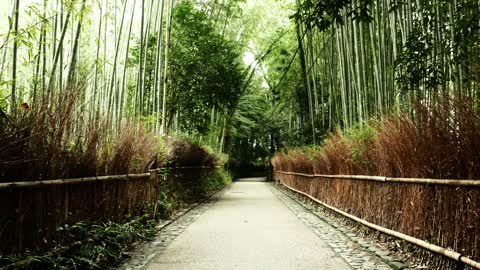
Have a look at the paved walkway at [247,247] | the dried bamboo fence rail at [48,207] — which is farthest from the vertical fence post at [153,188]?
the dried bamboo fence rail at [48,207]

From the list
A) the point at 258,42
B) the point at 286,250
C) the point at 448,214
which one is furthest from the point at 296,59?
the point at 448,214

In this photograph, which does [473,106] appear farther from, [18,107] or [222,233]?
[222,233]

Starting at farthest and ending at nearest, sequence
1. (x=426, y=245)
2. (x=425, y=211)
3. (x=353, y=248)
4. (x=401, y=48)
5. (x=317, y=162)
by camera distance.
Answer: (x=317, y=162) < (x=401, y=48) < (x=353, y=248) < (x=425, y=211) < (x=426, y=245)

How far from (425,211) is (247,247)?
6.63 feet

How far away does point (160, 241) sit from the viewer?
20.3 feet

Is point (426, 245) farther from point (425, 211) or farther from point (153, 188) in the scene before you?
point (153, 188)

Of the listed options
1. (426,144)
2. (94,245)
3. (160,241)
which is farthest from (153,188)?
(426,144)

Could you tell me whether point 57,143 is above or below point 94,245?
above

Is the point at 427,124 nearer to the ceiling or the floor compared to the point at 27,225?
nearer to the ceiling

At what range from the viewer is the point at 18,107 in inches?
143

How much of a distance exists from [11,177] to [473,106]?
314 centimetres

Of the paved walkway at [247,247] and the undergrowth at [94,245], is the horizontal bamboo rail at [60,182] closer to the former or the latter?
the undergrowth at [94,245]

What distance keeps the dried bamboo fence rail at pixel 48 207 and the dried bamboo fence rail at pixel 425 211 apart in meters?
2.90

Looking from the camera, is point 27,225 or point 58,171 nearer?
point 27,225
